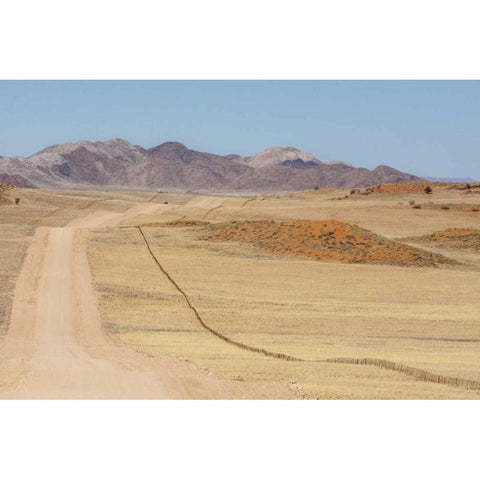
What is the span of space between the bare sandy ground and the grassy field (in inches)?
27.7

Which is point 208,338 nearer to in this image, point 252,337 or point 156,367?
point 252,337

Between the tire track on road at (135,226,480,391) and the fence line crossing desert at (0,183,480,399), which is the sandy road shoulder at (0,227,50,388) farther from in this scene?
the tire track on road at (135,226,480,391)

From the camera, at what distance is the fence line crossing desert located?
53.8 feet

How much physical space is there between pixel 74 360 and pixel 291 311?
10998 millimetres

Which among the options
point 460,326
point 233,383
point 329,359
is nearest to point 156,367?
point 233,383

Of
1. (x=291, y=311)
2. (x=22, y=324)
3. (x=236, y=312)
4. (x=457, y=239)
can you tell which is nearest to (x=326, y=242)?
(x=457, y=239)

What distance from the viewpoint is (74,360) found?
757 inches

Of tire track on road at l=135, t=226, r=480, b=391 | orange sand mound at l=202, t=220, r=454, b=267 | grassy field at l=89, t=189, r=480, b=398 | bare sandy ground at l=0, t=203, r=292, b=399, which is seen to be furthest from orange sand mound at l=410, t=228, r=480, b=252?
tire track on road at l=135, t=226, r=480, b=391

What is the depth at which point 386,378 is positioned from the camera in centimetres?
1667

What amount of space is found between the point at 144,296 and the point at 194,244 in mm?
15979

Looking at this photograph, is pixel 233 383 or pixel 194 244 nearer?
pixel 233 383

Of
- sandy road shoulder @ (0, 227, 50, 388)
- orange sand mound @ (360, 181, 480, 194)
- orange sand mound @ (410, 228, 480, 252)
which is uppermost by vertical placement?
orange sand mound @ (360, 181, 480, 194)

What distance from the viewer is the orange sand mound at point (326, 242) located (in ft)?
142

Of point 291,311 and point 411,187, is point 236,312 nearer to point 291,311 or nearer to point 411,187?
point 291,311
